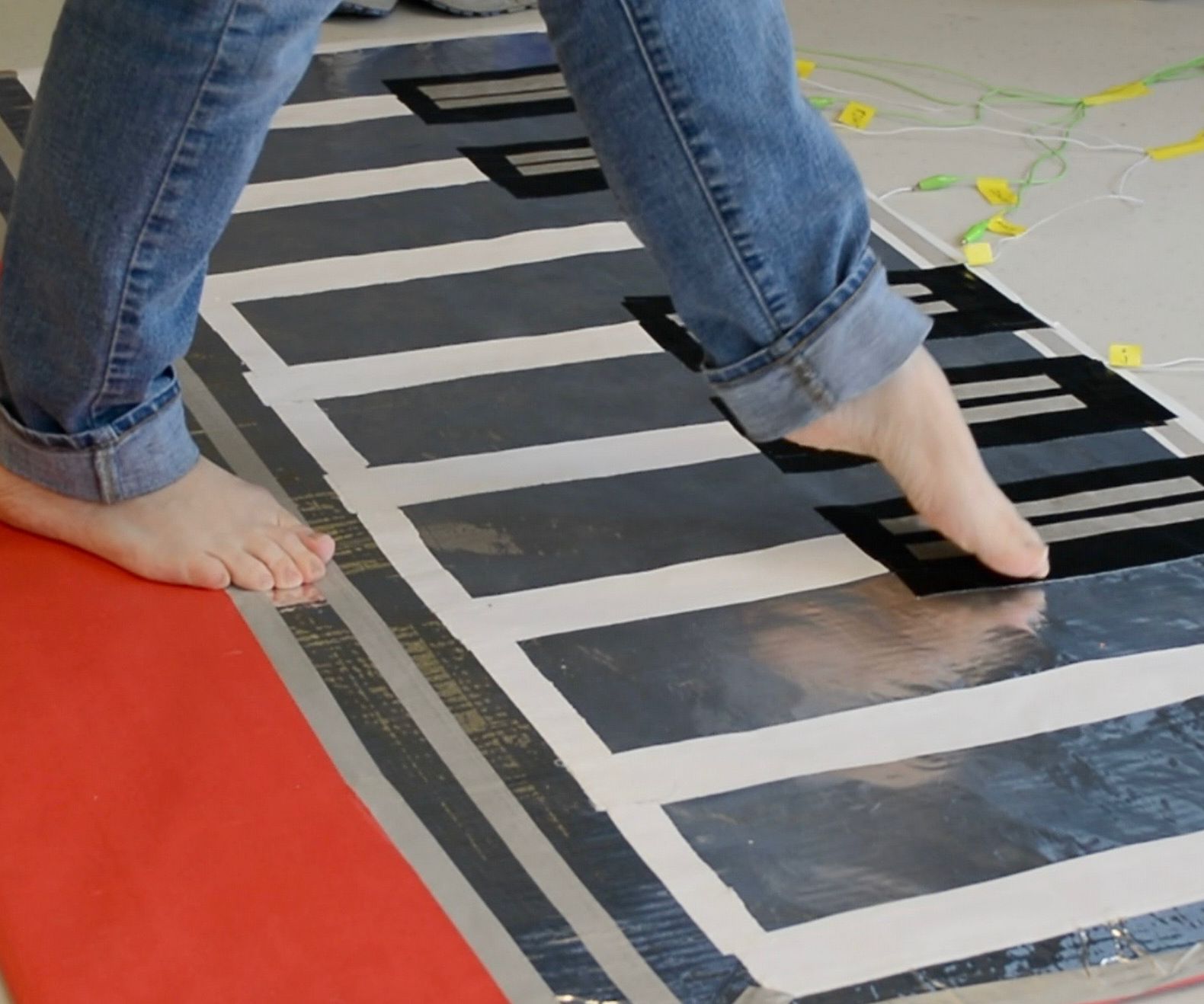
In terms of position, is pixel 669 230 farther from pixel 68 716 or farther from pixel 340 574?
pixel 68 716

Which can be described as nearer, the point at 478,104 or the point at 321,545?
the point at 321,545

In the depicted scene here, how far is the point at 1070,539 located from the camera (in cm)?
125

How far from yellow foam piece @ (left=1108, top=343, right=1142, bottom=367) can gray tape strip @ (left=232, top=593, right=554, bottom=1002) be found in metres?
0.78

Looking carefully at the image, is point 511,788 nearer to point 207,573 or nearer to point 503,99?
point 207,573

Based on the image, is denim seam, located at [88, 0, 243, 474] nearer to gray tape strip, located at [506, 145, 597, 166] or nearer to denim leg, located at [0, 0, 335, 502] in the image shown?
denim leg, located at [0, 0, 335, 502]

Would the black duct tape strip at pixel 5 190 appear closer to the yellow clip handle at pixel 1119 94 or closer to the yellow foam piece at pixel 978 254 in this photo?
the yellow foam piece at pixel 978 254

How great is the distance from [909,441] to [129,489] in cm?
53

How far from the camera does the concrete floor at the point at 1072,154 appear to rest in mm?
1626

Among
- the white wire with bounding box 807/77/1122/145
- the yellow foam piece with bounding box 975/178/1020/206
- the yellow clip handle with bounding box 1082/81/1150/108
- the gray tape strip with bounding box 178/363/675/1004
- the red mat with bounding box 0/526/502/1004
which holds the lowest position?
the red mat with bounding box 0/526/502/1004

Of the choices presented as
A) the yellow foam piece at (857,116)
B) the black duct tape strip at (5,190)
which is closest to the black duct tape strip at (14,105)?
the black duct tape strip at (5,190)

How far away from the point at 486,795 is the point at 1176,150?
131 cm

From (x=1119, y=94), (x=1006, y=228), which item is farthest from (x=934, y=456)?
(x=1119, y=94)

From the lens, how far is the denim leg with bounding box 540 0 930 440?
100cm

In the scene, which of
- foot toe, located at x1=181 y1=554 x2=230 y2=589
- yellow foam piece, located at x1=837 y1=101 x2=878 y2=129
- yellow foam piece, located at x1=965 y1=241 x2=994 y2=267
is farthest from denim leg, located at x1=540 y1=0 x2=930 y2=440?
yellow foam piece, located at x1=837 y1=101 x2=878 y2=129
